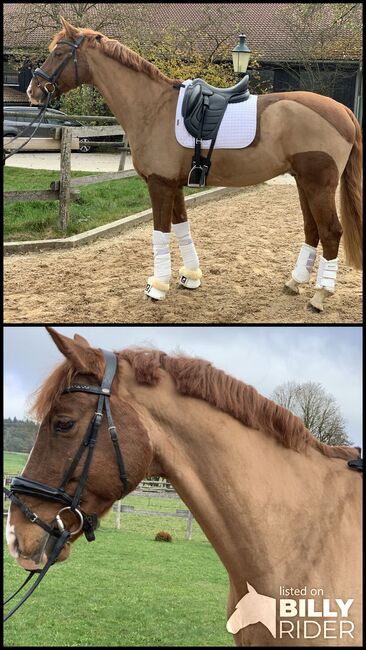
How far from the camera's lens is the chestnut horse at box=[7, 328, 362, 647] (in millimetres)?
2113

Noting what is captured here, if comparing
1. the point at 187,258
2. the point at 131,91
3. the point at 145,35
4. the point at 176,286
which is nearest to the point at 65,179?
the point at 176,286

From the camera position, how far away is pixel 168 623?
7746 millimetres

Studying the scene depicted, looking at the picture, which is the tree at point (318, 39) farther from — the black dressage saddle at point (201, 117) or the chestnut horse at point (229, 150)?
the black dressage saddle at point (201, 117)

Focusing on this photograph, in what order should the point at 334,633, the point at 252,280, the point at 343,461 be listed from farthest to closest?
1. the point at 252,280
2. the point at 343,461
3. the point at 334,633

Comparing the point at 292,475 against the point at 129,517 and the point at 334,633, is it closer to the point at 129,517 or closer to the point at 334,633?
the point at 334,633

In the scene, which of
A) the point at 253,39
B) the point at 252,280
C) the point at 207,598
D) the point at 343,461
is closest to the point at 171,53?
the point at 253,39

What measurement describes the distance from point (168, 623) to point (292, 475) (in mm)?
6467

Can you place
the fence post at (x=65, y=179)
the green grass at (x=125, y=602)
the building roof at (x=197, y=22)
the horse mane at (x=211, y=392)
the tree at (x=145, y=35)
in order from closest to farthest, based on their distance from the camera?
the horse mane at (x=211, y=392) < the green grass at (x=125, y=602) < the fence post at (x=65, y=179) < the tree at (x=145, y=35) < the building roof at (x=197, y=22)

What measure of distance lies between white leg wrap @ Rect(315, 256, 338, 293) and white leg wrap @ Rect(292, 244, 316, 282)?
0.35 m

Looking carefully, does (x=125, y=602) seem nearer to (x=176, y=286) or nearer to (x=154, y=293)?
(x=176, y=286)

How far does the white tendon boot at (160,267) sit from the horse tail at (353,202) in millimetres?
1550

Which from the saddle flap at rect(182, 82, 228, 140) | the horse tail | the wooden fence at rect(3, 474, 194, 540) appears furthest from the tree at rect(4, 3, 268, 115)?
the wooden fence at rect(3, 474, 194, 540)

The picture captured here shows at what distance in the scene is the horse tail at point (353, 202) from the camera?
506 centimetres

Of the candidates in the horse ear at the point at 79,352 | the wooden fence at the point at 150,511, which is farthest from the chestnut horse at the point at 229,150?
the wooden fence at the point at 150,511
